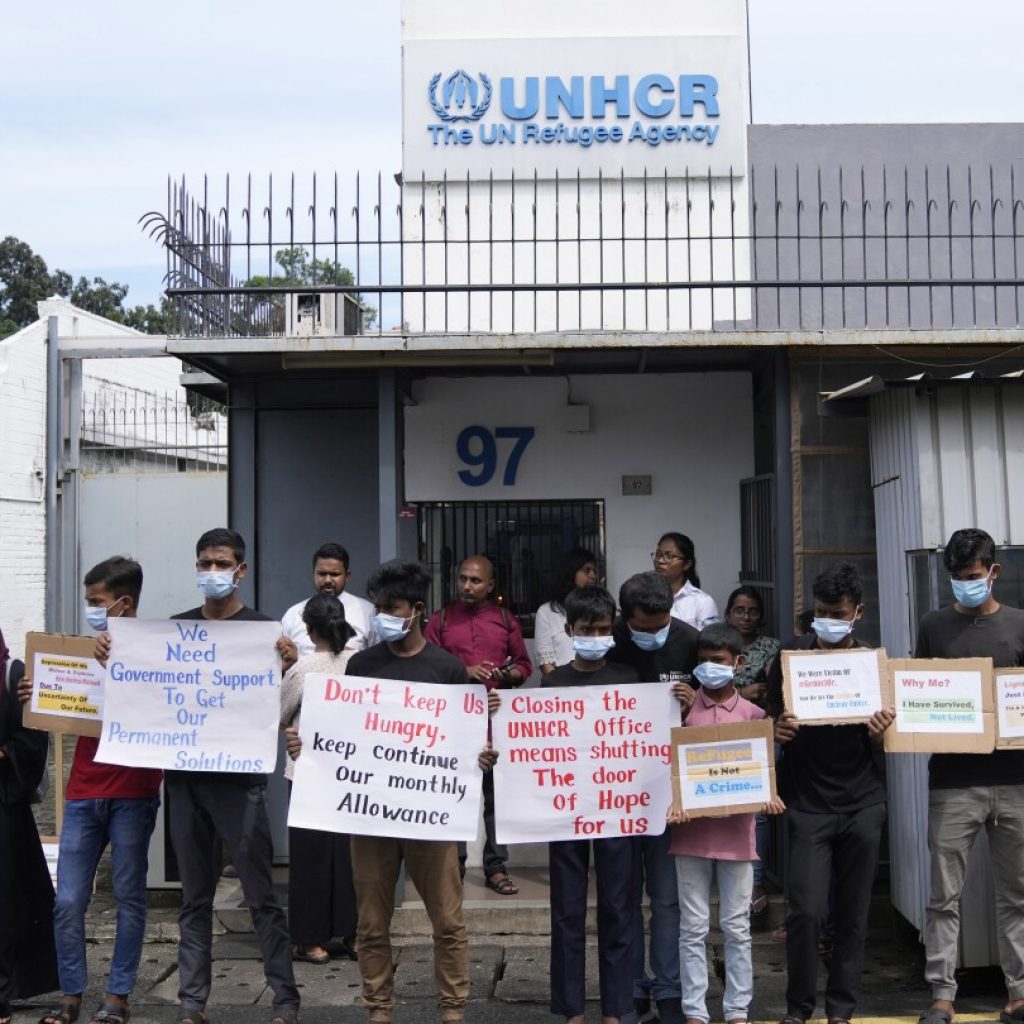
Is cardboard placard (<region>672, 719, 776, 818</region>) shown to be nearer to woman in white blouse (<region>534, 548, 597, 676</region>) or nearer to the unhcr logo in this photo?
woman in white blouse (<region>534, 548, 597, 676</region>)

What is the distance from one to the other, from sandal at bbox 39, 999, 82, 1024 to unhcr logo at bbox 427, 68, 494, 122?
257 inches

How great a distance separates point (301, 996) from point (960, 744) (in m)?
3.23

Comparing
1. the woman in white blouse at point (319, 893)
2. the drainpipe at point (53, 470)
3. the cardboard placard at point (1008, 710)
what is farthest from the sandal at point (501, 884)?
the drainpipe at point (53, 470)

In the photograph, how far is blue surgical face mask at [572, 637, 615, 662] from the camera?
518cm

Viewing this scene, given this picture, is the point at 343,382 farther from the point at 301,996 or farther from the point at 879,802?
the point at 879,802

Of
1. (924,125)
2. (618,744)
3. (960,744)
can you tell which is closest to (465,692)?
(618,744)

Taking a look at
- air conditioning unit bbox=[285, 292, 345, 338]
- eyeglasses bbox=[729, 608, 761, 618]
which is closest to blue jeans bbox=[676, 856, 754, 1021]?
eyeglasses bbox=[729, 608, 761, 618]

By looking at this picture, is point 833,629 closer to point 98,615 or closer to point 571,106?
point 98,615

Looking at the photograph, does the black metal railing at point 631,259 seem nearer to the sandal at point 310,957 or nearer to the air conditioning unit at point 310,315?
the air conditioning unit at point 310,315

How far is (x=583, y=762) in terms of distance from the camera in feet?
17.4

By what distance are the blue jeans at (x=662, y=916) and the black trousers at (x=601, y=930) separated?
10 centimetres

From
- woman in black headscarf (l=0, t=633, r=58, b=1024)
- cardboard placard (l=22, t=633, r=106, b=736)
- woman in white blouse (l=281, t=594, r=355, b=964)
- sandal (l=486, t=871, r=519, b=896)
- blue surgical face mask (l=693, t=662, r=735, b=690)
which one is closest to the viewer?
blue surgical face mask (l=693, t=662, r=735, b=690)

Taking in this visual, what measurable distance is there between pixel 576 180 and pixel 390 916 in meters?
6.04

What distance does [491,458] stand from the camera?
8023 mm
